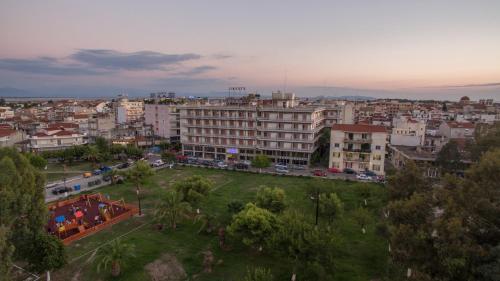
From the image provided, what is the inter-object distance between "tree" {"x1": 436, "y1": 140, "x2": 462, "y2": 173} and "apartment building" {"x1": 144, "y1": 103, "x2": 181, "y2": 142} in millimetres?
70708

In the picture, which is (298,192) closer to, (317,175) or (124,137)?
(317,175)

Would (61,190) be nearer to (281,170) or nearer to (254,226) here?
(254,226)

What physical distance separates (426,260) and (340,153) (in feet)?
147

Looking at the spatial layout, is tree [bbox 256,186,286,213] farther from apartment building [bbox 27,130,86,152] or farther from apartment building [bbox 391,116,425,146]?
apartment building [bbox 27,130,86,152]

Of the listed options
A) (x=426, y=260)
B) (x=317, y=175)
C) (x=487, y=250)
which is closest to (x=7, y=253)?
(x=426, y=260)

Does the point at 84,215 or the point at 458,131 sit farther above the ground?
the point at 458,131

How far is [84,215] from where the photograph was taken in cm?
3731

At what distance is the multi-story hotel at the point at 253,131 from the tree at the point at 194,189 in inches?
1218

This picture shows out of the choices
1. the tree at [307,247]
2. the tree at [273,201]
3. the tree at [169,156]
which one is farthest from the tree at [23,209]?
the tree at [169,156]

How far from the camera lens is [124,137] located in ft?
287

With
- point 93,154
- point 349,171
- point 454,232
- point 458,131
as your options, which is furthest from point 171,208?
point 458,131

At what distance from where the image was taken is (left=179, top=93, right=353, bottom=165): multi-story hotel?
64688mm

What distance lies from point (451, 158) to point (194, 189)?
4266cm

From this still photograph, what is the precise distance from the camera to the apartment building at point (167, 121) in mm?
92619
